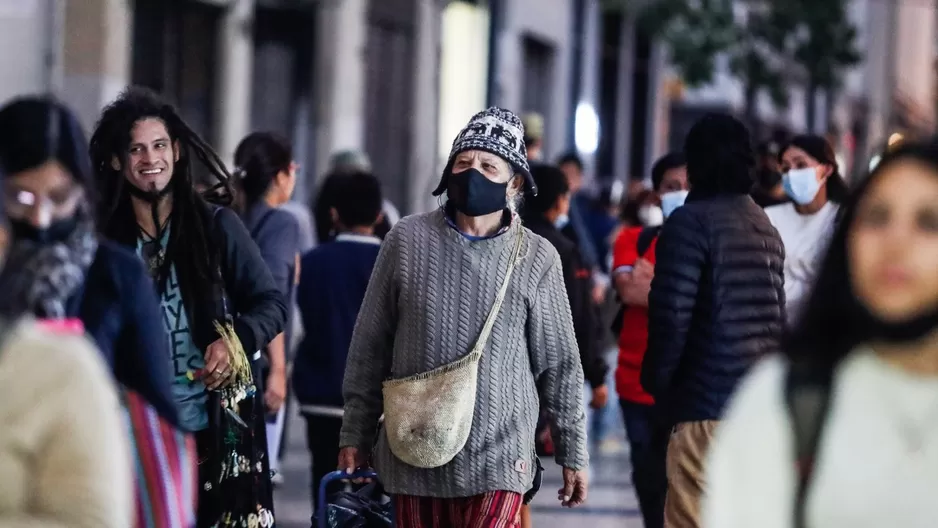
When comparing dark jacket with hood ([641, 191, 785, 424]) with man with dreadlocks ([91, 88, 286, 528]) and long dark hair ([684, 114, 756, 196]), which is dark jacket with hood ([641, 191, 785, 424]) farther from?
man with dreadlocks ([91, 88, 286, 528])

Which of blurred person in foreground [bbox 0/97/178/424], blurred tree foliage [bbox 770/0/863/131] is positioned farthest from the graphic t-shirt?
blurred tree foliage [bbox 770/0/863/131]

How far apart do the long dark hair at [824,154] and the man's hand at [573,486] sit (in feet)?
10.0

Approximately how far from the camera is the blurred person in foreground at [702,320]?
19.5 ft

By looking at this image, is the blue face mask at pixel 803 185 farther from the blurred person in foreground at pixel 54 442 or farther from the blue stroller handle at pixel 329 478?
the blurred person in foreground at pixel 54 442

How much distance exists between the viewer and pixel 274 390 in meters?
7.43

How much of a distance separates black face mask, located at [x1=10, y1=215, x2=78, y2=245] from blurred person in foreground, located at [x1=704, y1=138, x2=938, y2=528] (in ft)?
4.50

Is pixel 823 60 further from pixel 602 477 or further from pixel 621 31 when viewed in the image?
pixel 602 477

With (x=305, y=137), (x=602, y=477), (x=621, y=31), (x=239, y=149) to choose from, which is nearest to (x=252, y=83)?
(x=305, y=137)

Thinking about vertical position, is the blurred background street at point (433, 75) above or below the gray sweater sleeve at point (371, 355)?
above

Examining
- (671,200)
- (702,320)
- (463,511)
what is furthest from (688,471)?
(671,200)

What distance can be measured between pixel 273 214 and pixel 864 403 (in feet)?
17.4

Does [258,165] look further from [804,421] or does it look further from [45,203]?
[804,421]

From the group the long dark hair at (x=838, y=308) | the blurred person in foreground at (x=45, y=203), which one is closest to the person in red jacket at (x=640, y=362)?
the blurred person in foreground at (x=45, y=203)

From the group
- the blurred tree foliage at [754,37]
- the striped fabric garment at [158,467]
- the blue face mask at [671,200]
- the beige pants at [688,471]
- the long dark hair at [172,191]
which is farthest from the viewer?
the blurred tree foliage at [754,37]
